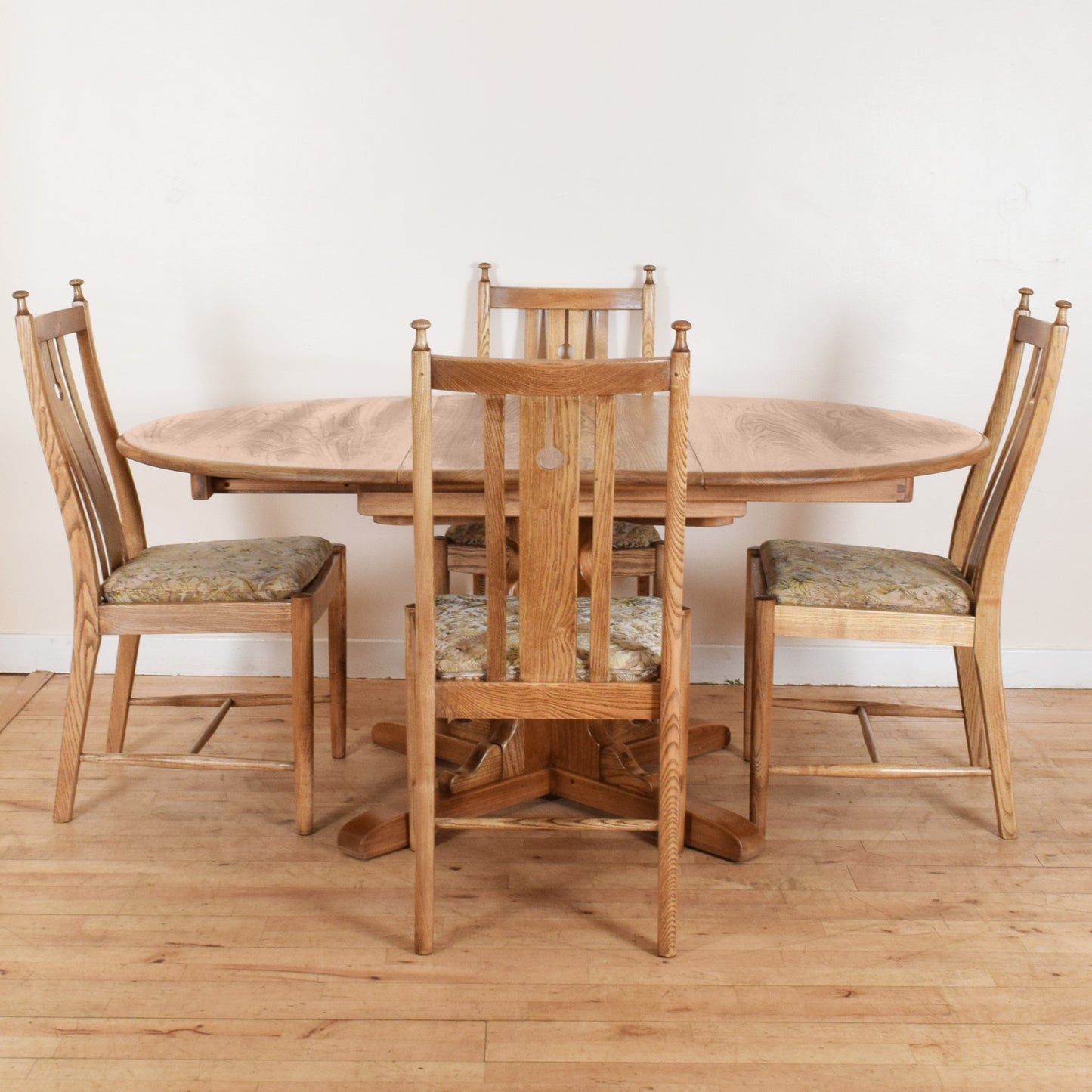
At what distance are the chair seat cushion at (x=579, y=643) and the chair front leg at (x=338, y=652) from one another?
517 millimetres

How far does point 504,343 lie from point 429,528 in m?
1.34

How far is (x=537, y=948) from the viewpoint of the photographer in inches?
77.2

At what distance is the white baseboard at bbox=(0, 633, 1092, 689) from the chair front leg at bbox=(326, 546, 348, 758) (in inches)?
22.5

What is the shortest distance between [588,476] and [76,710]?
44.9 inches

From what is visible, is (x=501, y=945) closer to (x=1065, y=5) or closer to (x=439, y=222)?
(x=439, y=222)

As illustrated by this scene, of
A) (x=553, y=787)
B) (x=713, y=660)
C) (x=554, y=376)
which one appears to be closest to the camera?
(x=554, y=376)

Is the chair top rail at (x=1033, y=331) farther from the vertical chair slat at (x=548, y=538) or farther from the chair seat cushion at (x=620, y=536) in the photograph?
the vertical chair slat at (x=548, y=538)

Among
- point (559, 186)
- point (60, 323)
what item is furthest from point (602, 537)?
point (559, 186)

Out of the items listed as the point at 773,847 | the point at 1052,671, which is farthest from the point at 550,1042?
the point at 1052,671

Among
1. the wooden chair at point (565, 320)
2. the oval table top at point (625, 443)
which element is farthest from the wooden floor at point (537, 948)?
the oval table top at point (625, 443)

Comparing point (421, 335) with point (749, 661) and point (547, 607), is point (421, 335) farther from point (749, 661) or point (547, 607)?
point (749, 661)

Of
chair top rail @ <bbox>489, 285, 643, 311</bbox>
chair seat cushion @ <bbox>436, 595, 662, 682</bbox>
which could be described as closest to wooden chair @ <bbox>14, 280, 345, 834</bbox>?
chair seat cushion @ <bbox>436, 595, 662, 682</bbox>

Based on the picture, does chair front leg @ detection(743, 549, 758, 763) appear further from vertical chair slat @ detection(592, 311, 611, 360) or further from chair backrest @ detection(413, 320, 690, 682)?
chair backrest @ detection(413, 320, 690, 682)

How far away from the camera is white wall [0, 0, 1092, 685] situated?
2.90 m
